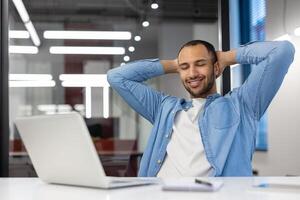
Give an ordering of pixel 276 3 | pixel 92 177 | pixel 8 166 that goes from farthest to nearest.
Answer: pixel 276 3 < pixel 8 166 < pixel 92 177

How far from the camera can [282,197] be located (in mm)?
887

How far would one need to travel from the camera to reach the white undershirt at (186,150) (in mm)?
1800

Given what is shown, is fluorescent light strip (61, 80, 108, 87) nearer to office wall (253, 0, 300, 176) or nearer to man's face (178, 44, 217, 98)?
man's face (178, 44, 217, 98)

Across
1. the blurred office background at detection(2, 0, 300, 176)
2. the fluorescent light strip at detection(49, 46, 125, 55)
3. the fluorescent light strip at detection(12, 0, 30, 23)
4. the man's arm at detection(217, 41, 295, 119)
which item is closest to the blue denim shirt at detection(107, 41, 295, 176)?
the man's arm at detection(217, 41, 295, 119)

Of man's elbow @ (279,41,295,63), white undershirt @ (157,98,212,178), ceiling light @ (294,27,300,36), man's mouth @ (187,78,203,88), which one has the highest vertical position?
ceiling light @ (294,27,300,36)

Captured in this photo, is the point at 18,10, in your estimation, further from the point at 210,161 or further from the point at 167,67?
the point at 210,161

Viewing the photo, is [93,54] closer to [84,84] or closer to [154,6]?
[84,84]

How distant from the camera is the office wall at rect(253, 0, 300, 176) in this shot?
10.6ft

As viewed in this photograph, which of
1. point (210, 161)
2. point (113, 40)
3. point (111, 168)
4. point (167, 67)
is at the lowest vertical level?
point (111, 168)

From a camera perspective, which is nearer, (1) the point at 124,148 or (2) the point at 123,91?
(2) the point at 123,91

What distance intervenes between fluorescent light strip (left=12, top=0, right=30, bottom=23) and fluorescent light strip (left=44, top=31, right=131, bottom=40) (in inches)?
6.8

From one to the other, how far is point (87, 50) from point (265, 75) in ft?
5.46

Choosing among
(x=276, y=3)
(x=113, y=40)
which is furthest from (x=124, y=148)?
(x=276, y=3)

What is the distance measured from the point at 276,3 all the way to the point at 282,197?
2.97 meters
